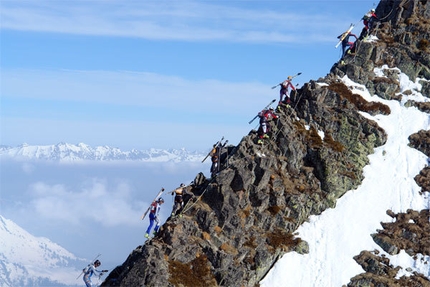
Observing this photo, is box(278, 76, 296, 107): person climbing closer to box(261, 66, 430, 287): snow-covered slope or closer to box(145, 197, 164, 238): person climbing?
box(261, 66, 430, 287): snow-covered slope

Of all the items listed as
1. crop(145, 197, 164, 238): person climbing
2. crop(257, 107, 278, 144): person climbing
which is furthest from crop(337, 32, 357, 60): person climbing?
crop(145, 197, 164, 238): person climbing

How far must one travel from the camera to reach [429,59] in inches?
2837

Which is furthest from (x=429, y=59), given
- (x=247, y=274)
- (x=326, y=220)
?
(x=247, y=274)

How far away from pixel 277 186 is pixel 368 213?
867 centimetres

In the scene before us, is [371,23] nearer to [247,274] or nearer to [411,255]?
[411,255]

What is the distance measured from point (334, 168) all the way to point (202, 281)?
17917 millimetres

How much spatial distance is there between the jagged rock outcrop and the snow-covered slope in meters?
0.92

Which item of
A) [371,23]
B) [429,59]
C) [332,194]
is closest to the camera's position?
[332,194]

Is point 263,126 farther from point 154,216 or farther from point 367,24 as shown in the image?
point 367,24

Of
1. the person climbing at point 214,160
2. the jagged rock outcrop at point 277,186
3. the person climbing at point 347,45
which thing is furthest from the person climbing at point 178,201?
the person climbing at point 347,45

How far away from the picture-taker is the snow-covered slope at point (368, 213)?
53.9 metres

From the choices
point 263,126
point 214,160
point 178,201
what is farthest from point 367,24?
point 178,201

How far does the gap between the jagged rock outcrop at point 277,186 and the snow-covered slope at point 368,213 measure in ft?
3.01

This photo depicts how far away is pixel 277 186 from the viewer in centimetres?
5828
